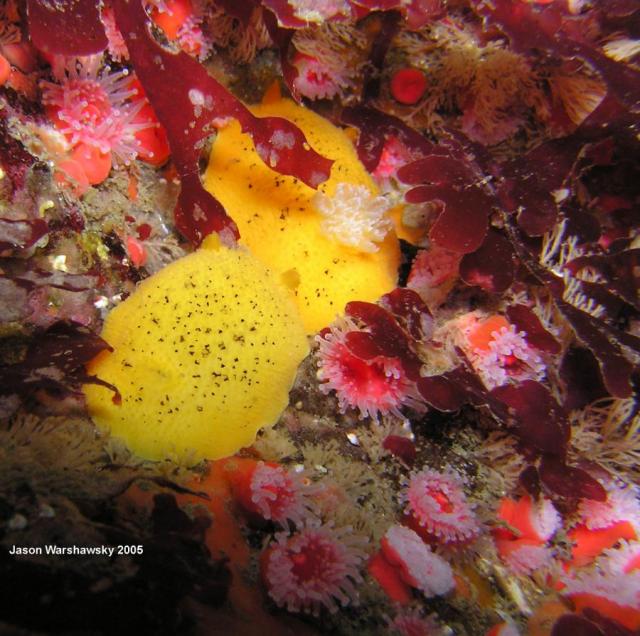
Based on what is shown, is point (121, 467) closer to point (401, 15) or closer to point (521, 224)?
point (521, 224)

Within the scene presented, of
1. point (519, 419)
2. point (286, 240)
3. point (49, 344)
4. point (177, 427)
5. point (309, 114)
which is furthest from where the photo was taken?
point (309, 114)

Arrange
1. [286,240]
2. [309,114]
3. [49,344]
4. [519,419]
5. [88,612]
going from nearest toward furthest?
1. [88,612]
2. [49,344]
3. [519,419]
4. [286,240]
5. [309,114]

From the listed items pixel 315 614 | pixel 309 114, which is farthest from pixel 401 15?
pixel 315 614

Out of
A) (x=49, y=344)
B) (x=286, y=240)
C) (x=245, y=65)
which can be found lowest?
(x=49, y=344)

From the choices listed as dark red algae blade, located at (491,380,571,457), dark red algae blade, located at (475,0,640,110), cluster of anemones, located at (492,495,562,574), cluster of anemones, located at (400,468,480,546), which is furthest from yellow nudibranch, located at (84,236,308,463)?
dark red algae blade, located at (475,0,640,110)

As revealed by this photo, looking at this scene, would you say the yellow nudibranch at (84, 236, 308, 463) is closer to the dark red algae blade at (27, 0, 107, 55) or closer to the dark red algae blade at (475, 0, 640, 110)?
the dark red algae blade at (27, 0, 107, 55)

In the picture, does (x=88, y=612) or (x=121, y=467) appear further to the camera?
(x=121, y=467)

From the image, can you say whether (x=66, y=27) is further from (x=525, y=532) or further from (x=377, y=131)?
(x=525, y=532)
